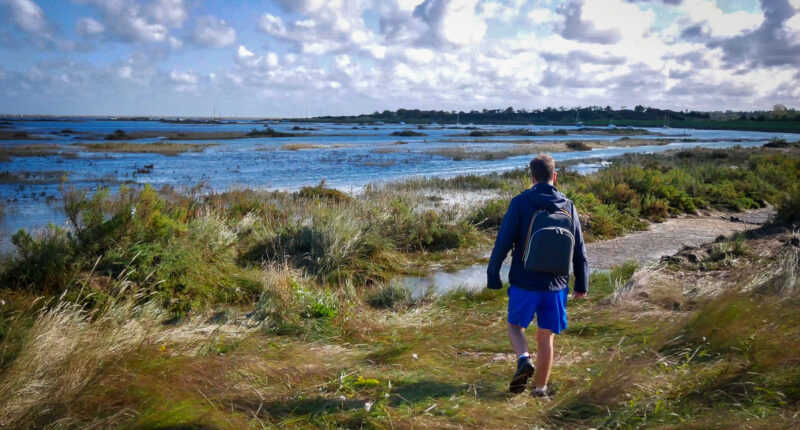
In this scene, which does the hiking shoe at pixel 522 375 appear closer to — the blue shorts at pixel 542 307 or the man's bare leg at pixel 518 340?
the man's bare leg at pixel 518 340

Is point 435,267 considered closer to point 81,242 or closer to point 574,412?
point 81,242

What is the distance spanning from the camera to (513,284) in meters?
4.26

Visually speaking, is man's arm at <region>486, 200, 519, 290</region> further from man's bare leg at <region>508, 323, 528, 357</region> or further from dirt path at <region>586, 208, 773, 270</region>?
dirt path at <region>586, 208, 773, 270</region>

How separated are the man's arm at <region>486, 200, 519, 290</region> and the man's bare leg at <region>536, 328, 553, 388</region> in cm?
50

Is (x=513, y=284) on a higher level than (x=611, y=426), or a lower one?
higher

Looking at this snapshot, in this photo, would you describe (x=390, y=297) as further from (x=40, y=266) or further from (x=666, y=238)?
(x=666, y=238)

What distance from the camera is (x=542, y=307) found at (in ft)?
13.7

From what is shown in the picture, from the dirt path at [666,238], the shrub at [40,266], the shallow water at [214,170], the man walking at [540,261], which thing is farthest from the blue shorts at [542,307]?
the shallow water at [214,170]

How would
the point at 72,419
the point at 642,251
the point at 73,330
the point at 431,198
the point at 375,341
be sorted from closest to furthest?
the point at 72,419 → the point at 73,330 → the point at 375,341 → the point at 642,251 → the point at 431,198

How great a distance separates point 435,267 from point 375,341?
5.07 metres

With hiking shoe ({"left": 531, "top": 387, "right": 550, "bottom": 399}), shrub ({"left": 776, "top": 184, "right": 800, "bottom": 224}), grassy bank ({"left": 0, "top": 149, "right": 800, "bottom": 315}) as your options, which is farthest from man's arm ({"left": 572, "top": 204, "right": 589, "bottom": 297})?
shrub ({"left": 776, "top": 184, "right": 800, "bottom": 224})

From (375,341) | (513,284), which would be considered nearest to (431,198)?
(375,341)

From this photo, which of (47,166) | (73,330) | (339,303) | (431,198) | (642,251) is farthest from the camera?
(47,166)

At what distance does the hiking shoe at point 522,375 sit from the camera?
13.9 ft
